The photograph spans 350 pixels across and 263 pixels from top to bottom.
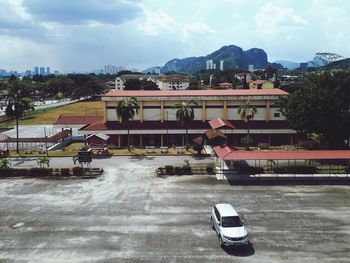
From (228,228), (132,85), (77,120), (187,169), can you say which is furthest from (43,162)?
(132,85)

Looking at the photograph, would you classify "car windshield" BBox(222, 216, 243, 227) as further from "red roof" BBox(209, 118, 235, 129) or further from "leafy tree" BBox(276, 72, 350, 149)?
"red roof" BBox(209, 118, 235, 129)

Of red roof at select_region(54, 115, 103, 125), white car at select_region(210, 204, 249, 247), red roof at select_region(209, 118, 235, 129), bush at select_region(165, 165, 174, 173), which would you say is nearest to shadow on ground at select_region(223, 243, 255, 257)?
white car at select_region(210, 204, 249, 247)

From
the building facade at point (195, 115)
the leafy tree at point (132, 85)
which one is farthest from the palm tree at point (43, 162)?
the leafy tree at point (132, 85)

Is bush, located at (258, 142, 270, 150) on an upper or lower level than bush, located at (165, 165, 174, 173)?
upper

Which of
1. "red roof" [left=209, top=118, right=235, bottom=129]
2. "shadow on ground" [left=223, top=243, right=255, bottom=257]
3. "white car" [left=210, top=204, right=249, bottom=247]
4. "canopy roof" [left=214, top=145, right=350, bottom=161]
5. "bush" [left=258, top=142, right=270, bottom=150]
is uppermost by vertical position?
"red roof" [left=209, top=118, right=235, bottom=129]

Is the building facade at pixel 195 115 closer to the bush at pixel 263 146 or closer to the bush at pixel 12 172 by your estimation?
the bush at pixel 263 146

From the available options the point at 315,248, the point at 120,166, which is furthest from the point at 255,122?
the point at 315,248
